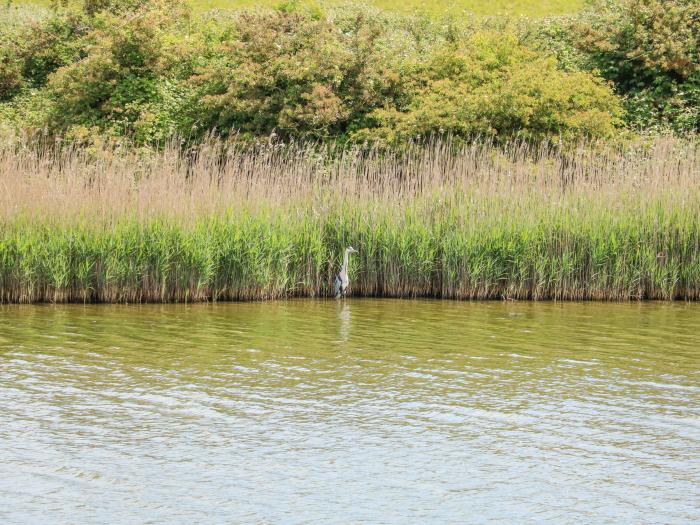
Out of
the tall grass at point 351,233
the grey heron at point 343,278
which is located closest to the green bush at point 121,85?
the tall grass at point 351,233

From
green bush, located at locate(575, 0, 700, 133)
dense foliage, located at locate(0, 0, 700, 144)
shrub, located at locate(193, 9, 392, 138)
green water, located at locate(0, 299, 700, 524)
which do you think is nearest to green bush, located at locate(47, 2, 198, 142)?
dense foliage, located at locate(0, 0, 700, 144)

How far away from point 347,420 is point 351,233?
8042mm

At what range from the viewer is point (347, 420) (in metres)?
8.73

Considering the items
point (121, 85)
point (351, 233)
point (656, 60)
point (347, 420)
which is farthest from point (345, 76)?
point (347, 420)

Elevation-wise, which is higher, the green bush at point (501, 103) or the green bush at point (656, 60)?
the green bush at point (656, 60)

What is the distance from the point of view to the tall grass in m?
15.2

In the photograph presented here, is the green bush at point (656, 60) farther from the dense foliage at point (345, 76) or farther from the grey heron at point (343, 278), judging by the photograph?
the grey heron at point (343, 278)

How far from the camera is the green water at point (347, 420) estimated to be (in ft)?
22.3

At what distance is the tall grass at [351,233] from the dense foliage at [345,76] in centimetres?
533

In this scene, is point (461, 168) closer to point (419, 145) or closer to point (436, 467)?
point (419, 145)

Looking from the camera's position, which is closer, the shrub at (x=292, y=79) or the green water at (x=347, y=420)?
the green water at (x=347, y=420)

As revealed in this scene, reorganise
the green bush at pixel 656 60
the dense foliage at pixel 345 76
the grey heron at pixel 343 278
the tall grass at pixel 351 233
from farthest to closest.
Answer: the green bush at pixel 656 60 < the dense foliage at pixel 345 76 < the grey heron at pixel 343 278 < the tall grass at pixel 351 233

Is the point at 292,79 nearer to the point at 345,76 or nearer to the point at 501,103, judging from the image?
the point at 345,76

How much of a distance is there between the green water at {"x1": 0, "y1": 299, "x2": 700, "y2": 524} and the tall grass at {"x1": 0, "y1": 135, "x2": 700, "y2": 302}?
159cm
